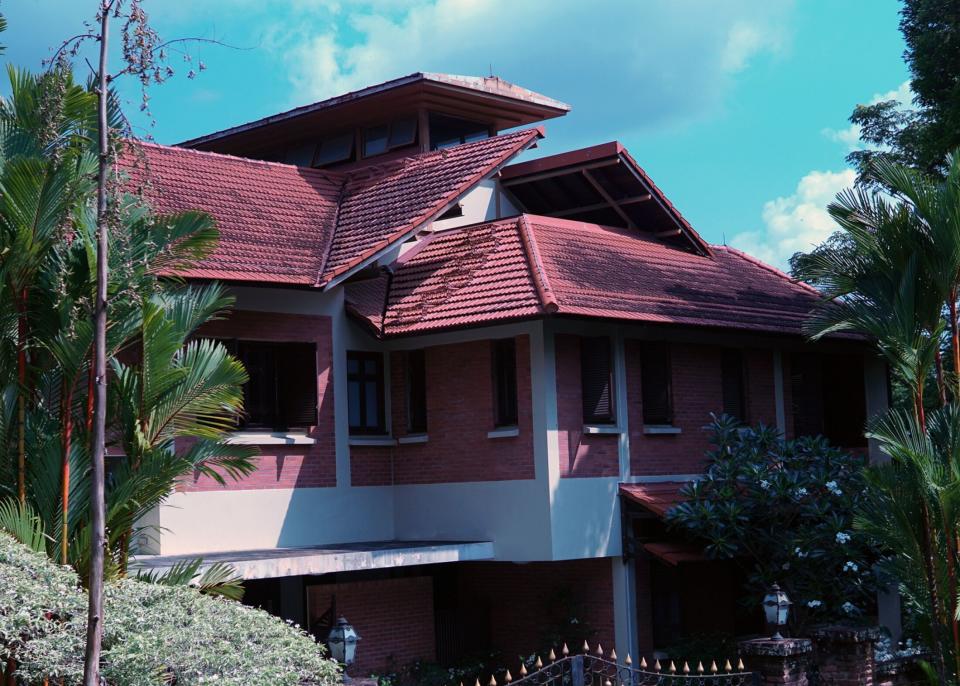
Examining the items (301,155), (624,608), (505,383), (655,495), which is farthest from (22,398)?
(301,155)

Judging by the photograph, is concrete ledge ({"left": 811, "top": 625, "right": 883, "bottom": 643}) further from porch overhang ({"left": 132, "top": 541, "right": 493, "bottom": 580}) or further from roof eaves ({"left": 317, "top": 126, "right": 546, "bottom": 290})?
roof eaves ({"left": 317, "top": 126, "right": 546, "bottom": 290})

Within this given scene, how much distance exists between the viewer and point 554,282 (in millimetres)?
17969

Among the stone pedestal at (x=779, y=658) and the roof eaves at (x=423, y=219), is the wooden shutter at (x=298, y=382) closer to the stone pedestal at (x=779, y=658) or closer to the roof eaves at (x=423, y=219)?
the roof eaves at (x=423, y=219)

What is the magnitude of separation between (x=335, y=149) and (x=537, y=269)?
671 centimetres

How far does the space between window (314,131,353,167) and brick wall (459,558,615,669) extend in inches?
303

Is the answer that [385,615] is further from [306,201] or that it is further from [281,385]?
[306,201]

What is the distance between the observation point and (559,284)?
17969 millimetres

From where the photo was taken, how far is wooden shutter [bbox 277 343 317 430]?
18141 millimetres

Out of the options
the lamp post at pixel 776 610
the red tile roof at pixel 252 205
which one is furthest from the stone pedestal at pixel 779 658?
the red tile roof at pixel 252 205

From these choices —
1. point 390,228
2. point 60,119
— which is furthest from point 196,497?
point 60,119

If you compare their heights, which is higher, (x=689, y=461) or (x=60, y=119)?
(x=60, y=119)

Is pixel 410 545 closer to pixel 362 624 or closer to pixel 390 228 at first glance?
pixel 362 624

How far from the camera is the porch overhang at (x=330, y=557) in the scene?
600 inches

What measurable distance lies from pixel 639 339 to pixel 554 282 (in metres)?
1.96
